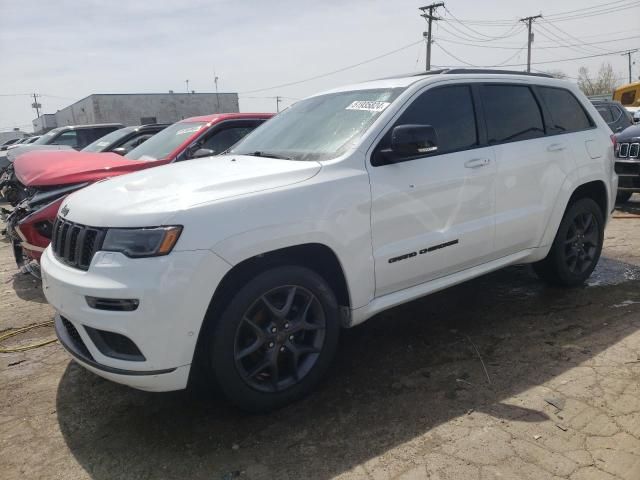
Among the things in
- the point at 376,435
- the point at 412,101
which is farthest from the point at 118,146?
the point at 376,435

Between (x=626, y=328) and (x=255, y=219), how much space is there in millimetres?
2991

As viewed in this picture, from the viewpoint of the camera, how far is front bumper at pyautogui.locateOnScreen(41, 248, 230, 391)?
2414 millimetres

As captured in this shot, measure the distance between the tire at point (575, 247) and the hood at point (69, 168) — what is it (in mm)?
4197

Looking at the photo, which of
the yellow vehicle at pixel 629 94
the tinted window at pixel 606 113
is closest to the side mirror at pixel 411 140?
the tinted window at pixel 606 113

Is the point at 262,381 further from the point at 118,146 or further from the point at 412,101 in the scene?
the point at 118,146

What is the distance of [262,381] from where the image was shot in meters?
2.90

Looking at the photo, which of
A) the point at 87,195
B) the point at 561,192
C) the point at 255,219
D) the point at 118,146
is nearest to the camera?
the point at 255,219

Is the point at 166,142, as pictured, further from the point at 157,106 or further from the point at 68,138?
the point at 157,106

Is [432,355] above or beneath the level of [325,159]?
beneath

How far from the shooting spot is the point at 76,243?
2.76 metres

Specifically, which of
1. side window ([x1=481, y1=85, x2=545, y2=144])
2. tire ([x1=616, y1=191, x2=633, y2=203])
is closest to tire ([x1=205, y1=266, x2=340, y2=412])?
side window ([x1=481, y1=85, x2=545, y2=144])

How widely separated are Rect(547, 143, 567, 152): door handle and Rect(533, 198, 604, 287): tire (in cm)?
58

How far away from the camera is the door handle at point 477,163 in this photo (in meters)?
3.57

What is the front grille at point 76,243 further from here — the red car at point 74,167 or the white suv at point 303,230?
the red car at point 74,167
